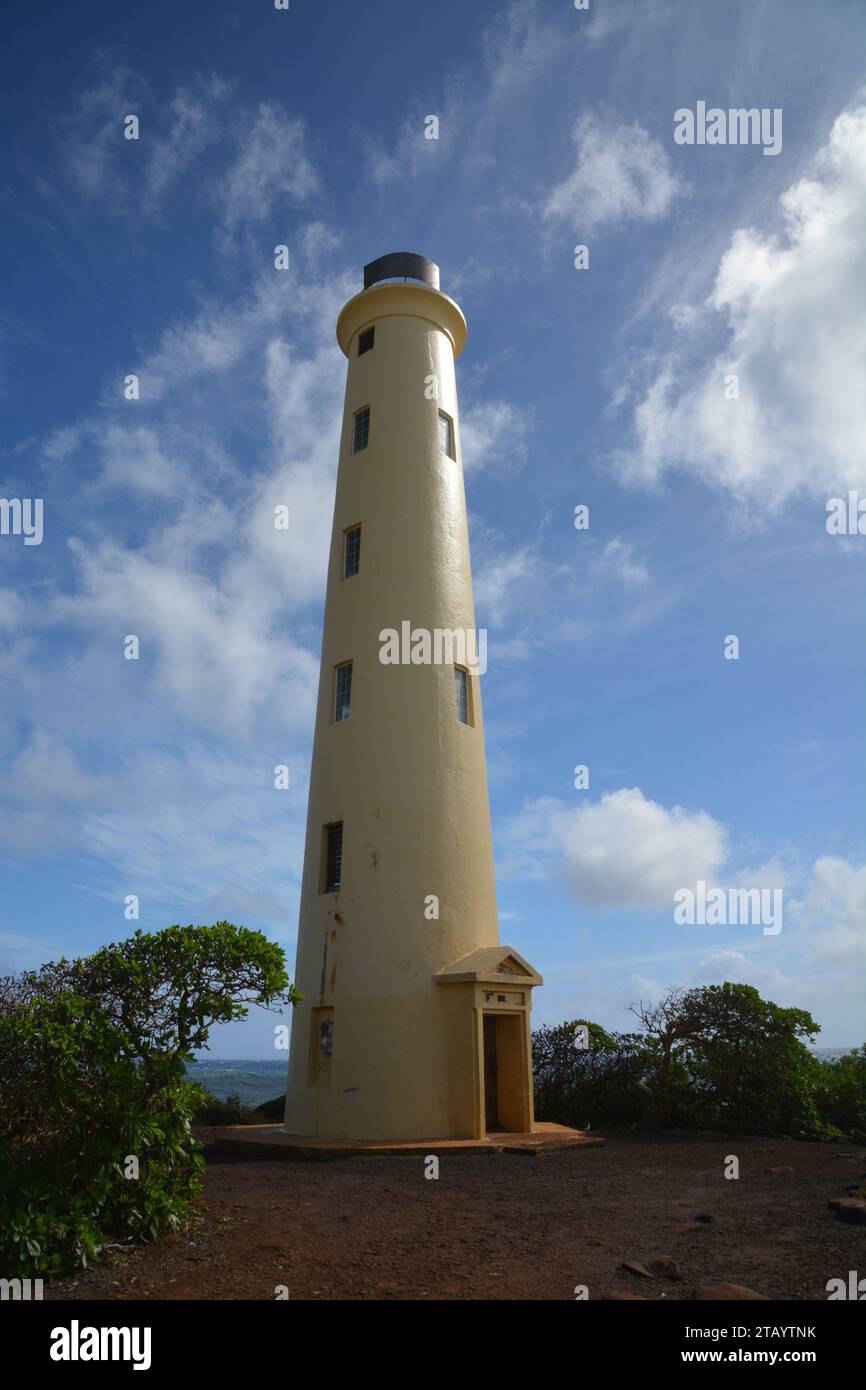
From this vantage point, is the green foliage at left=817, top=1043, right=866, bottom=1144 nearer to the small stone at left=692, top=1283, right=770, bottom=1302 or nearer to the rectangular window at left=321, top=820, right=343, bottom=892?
the rectangular window at left=321, top=820, right=343, bottom=892

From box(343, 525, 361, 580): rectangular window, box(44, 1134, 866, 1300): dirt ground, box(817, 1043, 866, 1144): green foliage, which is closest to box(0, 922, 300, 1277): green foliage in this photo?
box(44, 1134, 866, 1300): dirt ground

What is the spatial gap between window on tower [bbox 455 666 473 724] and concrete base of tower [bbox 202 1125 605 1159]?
809 cm

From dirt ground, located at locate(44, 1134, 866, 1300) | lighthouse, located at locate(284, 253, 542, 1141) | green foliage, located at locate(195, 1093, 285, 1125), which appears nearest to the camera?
dirt ground, located at locate(44, 1134, 866, 1300)

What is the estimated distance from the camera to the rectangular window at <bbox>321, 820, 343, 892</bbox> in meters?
17.5

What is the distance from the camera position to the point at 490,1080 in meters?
17.2

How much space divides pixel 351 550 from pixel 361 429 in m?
3.34

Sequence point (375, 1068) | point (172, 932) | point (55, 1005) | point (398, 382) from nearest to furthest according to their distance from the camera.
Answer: point (55, 1005) < point (172, 932) < point (375, 1068) < point (398, 382)

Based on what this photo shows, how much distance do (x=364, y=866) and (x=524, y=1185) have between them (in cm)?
691

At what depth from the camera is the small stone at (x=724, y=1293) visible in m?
6.12

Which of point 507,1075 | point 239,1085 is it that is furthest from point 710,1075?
point 239,1085

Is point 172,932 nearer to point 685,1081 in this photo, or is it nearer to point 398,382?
point 685,1081

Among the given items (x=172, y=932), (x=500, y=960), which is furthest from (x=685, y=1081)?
(x=172, y=932)

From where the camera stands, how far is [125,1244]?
734 centimetres

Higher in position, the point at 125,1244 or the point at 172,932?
the point at 172,932
